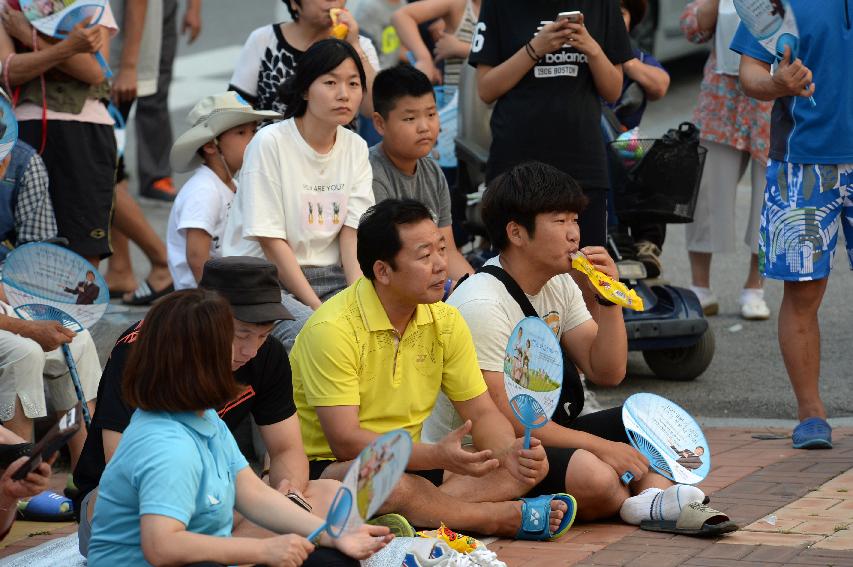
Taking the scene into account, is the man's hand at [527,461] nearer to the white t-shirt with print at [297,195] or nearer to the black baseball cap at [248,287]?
the black baseball cap at [248,287]

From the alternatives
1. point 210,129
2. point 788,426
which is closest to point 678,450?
point 788,426

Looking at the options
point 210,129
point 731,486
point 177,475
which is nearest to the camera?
point 177,475

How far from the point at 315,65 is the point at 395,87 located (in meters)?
0.40

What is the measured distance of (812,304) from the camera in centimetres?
578

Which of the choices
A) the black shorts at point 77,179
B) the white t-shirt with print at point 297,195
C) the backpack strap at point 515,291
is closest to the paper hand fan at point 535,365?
the backpack strap at point 515,291

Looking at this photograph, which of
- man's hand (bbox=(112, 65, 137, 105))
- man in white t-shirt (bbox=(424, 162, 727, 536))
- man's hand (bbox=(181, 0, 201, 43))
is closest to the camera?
man in white t-shirt (bbox=(424, 162, 727, 536))

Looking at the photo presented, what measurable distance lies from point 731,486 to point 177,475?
2.60 meters

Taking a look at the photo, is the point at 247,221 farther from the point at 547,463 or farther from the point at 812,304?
the point at 812,304

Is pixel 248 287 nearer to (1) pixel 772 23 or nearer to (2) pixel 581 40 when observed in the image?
(2) pixel 581 40

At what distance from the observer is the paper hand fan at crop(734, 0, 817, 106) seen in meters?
5.54

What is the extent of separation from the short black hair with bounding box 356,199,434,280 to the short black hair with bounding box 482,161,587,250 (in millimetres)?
418

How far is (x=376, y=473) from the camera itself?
3.40 metres

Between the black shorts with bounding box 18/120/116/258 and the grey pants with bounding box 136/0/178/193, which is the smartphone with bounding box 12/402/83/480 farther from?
the grey pants with bounding box 136/0/178/193

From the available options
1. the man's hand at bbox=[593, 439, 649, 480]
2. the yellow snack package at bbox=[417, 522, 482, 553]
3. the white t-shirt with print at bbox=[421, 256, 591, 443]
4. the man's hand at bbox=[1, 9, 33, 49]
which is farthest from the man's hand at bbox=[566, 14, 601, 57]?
the yellow snack package at bbox=[417, 522, 482, 553]
